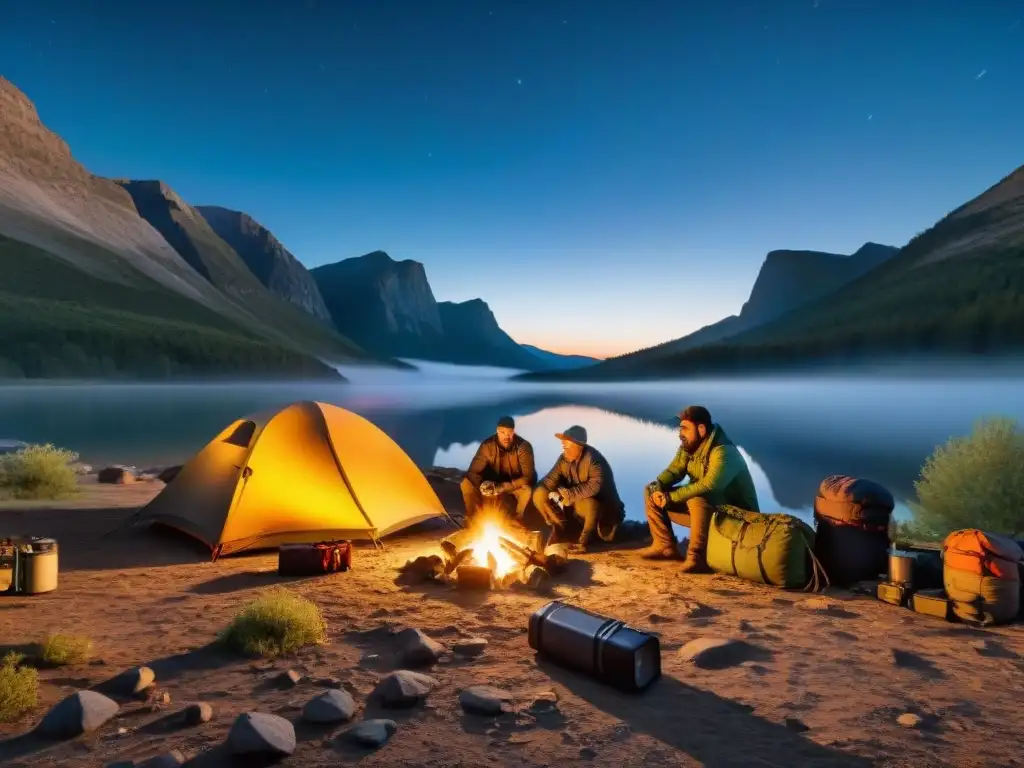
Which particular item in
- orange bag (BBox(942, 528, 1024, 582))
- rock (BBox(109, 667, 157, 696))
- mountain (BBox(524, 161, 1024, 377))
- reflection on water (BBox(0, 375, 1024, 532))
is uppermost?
mountain (BBox(524, 161, 1024, 377))

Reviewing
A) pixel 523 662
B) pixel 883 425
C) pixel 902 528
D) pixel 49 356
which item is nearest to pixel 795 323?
pixel 883 425

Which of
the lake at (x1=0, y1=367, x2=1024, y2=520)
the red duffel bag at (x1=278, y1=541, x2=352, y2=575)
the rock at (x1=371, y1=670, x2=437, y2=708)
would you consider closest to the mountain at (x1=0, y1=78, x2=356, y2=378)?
the lake at (x1=0, y1=367, x2=1024, y2=520)

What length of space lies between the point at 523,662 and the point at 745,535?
3628 millimetres

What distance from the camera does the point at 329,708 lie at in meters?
4.48

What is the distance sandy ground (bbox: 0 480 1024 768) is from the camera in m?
4.14

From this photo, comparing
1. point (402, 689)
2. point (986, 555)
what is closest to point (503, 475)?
point (402, 689)

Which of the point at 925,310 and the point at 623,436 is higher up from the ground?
the point at 925,310

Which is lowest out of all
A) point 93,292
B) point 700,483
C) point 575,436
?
point 700,483

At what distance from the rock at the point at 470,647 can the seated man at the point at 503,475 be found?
4.46m

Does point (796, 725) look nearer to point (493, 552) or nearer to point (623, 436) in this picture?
point (493, 552)

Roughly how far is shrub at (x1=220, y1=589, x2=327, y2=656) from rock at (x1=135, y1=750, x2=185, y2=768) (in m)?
1.62

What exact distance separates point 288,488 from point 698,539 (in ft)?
17.9

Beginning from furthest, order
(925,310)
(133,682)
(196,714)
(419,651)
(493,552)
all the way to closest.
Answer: (925,310)
(493,552)
(419,651)
(133,682)
(196,714)

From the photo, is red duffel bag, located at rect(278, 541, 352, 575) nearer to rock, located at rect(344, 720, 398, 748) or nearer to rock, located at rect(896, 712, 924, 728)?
rock, located at rect(344, 720, 398, 748)
